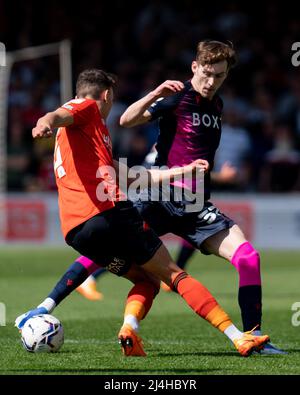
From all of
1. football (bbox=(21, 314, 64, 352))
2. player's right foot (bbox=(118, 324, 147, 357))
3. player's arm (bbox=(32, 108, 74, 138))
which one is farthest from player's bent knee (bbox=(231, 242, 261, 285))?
player's arm (bbox=(32, 108, 74, 138))

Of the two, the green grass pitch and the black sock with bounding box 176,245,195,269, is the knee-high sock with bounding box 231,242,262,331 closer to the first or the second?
the green grass pitch

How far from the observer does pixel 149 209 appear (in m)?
7.78

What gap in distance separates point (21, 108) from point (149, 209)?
12.6 metres

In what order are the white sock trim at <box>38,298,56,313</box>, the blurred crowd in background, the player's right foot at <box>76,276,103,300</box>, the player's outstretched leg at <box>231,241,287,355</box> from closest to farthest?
the player's outstretched leg at <box>231,241,287,355</box> < the white sock trim at <box>38,298,56,313</box> < the player's right foot at <box>76,276,103,300</box> < the blurred crowd in background

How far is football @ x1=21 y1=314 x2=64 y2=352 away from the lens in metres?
7.21

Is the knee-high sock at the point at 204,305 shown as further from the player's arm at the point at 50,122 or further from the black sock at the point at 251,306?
the player's arm at the point at 50,122

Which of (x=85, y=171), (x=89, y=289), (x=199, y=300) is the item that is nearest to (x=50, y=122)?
(x=85, y=171)

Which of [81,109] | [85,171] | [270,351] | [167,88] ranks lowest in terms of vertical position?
[270,351]

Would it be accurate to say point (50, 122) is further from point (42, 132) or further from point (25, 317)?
point (25, 317)

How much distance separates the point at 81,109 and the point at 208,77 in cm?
122

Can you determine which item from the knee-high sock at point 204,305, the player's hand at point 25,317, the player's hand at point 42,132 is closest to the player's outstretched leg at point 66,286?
the player's hand at point 25,317

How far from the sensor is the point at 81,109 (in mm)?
6816

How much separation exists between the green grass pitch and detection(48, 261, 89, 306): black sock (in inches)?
14.8

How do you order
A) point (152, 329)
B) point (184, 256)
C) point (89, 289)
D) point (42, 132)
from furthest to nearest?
point (184, 256) → point (89, 289) → point (152, 329) → point (42, 132)
